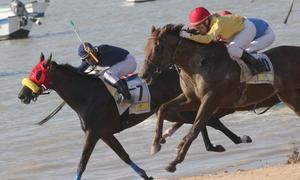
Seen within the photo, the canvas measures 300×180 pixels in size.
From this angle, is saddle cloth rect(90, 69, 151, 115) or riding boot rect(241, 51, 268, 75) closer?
riding boot rect(241, 51, 268, 75)

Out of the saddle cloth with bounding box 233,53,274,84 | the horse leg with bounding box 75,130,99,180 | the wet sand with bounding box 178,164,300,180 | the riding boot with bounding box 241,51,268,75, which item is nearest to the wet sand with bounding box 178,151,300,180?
the wet sand with bounding box 178,164,300,180

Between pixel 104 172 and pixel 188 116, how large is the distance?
210cm

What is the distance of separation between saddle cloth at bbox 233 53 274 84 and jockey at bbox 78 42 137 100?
1.93m

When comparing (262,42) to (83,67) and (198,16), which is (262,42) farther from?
(83,67)

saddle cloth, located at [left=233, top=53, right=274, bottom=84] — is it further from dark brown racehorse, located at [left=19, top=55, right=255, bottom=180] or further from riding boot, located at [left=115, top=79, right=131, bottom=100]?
riding boot, located at [left=115, top=79, right=131, bottom=100]

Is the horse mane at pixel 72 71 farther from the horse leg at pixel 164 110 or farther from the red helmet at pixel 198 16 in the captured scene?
the red helmet at pixel 198 16

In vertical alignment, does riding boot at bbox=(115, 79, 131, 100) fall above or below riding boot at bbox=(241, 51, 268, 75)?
below

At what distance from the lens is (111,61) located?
39.5ft

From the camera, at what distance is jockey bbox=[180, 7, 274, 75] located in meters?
10.0

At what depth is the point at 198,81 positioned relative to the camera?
9766 millimetres

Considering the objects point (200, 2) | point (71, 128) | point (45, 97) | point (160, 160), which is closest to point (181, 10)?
point (200, 2)

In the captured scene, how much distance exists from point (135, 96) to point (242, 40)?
6.31 feet

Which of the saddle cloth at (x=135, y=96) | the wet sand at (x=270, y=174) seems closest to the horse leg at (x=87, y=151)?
the saddle cloth at (x=135, y=96)

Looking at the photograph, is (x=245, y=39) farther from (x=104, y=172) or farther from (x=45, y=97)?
(x=45, y=97)
